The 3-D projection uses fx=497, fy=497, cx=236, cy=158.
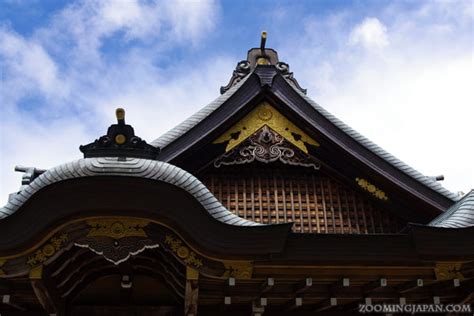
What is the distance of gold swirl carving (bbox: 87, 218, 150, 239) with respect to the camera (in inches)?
193

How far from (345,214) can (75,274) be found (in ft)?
12.4

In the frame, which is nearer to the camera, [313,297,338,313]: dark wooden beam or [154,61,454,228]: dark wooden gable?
[313,297,338,313]: dark wooden beam

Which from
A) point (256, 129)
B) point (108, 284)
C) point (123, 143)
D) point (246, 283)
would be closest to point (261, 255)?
point (246, 283)

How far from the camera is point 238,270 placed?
16.9ft

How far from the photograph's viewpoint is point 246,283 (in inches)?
215

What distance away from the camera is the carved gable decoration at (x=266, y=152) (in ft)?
23.7

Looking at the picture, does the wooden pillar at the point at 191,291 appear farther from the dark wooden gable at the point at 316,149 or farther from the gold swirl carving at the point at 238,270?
the dark wooden gable at the point at 316,149

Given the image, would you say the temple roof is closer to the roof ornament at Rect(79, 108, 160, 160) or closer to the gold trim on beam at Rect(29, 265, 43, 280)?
the roof ornament at Rect(79, 108, 160, 160)

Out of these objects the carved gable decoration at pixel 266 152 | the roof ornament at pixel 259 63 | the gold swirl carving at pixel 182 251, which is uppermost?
the roof ornament at pixel 259 63

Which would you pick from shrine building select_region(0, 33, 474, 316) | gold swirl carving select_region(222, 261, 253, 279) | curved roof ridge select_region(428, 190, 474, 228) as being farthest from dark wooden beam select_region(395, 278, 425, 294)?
gold swirl carving select_region(222, 261, 253, 279)

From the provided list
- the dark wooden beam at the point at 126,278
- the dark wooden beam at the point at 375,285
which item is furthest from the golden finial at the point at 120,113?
the dark wooden beam at the point at 375,285

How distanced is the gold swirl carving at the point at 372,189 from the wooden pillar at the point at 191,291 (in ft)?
10.1

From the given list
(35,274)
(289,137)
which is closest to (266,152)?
(289,137)

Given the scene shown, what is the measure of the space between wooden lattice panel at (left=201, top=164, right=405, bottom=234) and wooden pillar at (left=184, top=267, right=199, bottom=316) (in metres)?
1.74
